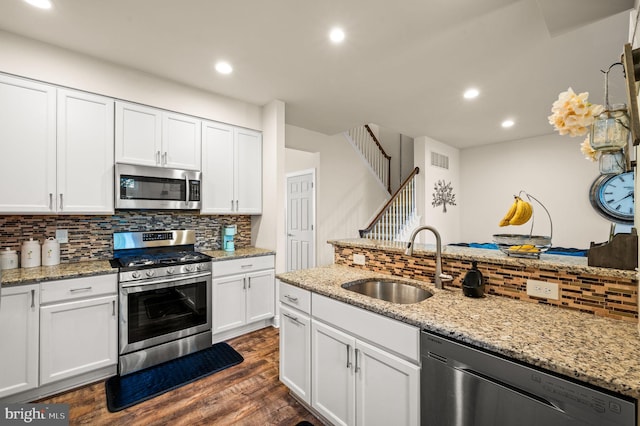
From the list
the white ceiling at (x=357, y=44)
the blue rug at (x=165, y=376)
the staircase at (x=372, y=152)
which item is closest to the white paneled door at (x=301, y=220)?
the staircase at (x=372, y=152)

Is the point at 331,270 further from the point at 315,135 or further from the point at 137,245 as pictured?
the point at 315,135

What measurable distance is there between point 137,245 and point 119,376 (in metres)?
1.15

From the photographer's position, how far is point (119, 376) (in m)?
2.37

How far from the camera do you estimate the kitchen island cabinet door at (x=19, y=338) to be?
193cm

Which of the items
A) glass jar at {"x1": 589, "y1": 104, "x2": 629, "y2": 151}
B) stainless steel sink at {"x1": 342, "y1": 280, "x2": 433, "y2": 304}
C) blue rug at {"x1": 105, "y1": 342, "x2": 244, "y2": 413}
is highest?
glass jar at {"x1": 589, "y1": 104, "x2": 629, "y2": 151}

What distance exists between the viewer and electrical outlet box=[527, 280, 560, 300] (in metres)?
1.45

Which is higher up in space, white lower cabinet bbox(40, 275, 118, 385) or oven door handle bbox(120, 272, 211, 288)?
oven door handle bbox(120, 272, 211, 288)

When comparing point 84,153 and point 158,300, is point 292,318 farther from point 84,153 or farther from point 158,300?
point 84,153

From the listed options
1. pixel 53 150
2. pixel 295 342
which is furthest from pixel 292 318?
pixel 53 150

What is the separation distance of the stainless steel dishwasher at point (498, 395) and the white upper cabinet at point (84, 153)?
279 cm

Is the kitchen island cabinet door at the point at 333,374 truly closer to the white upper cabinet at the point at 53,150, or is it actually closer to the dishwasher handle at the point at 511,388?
the dishwasher handle at the point at 511,388

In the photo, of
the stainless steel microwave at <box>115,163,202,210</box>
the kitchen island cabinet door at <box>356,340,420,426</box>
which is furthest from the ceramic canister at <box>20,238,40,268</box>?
the kitchen island cabinet door at <box>356,340,420,426</box>

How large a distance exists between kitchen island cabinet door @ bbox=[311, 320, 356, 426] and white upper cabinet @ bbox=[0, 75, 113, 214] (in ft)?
7.24

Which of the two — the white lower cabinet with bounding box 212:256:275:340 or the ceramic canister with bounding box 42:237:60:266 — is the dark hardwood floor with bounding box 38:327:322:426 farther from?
the ceramic canister with bounding box 42:237:60:266
